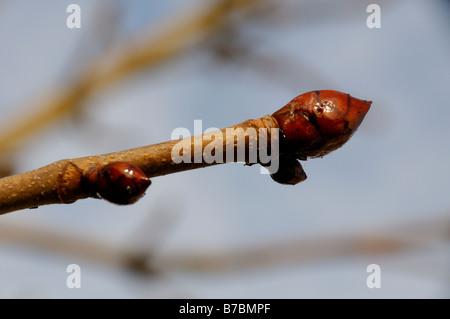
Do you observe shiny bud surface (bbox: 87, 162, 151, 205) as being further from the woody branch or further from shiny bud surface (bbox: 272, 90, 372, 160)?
shiny bud surface (bbox: 272, 90, 372, 160)

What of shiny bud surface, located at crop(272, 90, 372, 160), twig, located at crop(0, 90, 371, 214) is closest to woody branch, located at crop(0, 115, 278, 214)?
twig, located at crop(0, 90, 371, 214)

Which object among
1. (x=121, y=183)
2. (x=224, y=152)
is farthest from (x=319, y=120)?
(x=121, y=183)

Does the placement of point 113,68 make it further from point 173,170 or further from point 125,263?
point 173,170

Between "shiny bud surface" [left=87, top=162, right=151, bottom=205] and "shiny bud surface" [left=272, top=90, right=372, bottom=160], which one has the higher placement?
"shiny bud surface" [left=272, top=90, right=372, bottom=160]

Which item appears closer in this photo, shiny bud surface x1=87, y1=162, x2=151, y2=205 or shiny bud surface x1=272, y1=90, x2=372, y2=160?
shiny bud surface x1=87, y1=162, x2=151, y2=205

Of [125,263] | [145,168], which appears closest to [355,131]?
[145,168]

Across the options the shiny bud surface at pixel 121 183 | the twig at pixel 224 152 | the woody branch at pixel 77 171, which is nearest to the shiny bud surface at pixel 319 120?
the twig at pixel 224 152

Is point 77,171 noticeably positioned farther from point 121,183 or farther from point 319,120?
point 319,120

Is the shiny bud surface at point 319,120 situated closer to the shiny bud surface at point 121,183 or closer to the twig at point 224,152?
the twig at point 224,152
